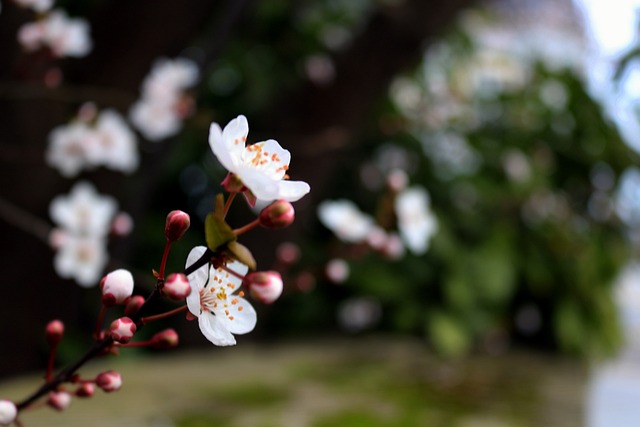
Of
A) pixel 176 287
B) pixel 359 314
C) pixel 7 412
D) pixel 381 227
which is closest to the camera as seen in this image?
pixel 176 287

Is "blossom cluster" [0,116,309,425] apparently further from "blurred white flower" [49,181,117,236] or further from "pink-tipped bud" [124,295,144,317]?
"blurred white flower" [49,181,117,236]

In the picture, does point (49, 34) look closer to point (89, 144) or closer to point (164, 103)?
point (89, 144)

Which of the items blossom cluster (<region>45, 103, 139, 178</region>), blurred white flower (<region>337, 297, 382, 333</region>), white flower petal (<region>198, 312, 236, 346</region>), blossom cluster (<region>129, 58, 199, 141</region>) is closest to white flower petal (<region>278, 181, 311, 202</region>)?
white flower petal (<region>198, 312, 236, 346</region>)

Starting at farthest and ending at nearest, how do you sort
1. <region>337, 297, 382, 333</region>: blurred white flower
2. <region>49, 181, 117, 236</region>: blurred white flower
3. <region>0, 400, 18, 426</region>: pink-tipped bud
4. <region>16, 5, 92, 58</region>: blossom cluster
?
<region>337, 297, 382, 333</region>: blurred white flower
<region>49, 181, 117, 236</region>: blurred white flower
<region>16, 5, 92, 58</region>: blossom cluster
<region>0, 400, 18, 426</region>: pink-tipped bud

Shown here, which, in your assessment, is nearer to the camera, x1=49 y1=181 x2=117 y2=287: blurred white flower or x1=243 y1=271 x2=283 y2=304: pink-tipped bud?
x1=243 y1=271 x2=283 y2=304: pink-tipped bud

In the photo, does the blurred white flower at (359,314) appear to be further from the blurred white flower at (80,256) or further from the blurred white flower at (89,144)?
the blurred white flower at (80,256)

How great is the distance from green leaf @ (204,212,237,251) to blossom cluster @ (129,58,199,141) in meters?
1.25

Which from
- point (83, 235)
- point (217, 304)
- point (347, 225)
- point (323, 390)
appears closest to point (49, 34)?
point (83, 235)

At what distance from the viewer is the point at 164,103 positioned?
1.70 metres

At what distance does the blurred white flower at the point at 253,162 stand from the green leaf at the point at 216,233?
3 centimetres

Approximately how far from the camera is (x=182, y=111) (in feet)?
5.52

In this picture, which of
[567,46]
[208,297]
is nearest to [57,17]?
[208,297]

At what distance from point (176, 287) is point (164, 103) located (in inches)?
51.0

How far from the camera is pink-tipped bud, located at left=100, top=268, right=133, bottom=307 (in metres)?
0.54
